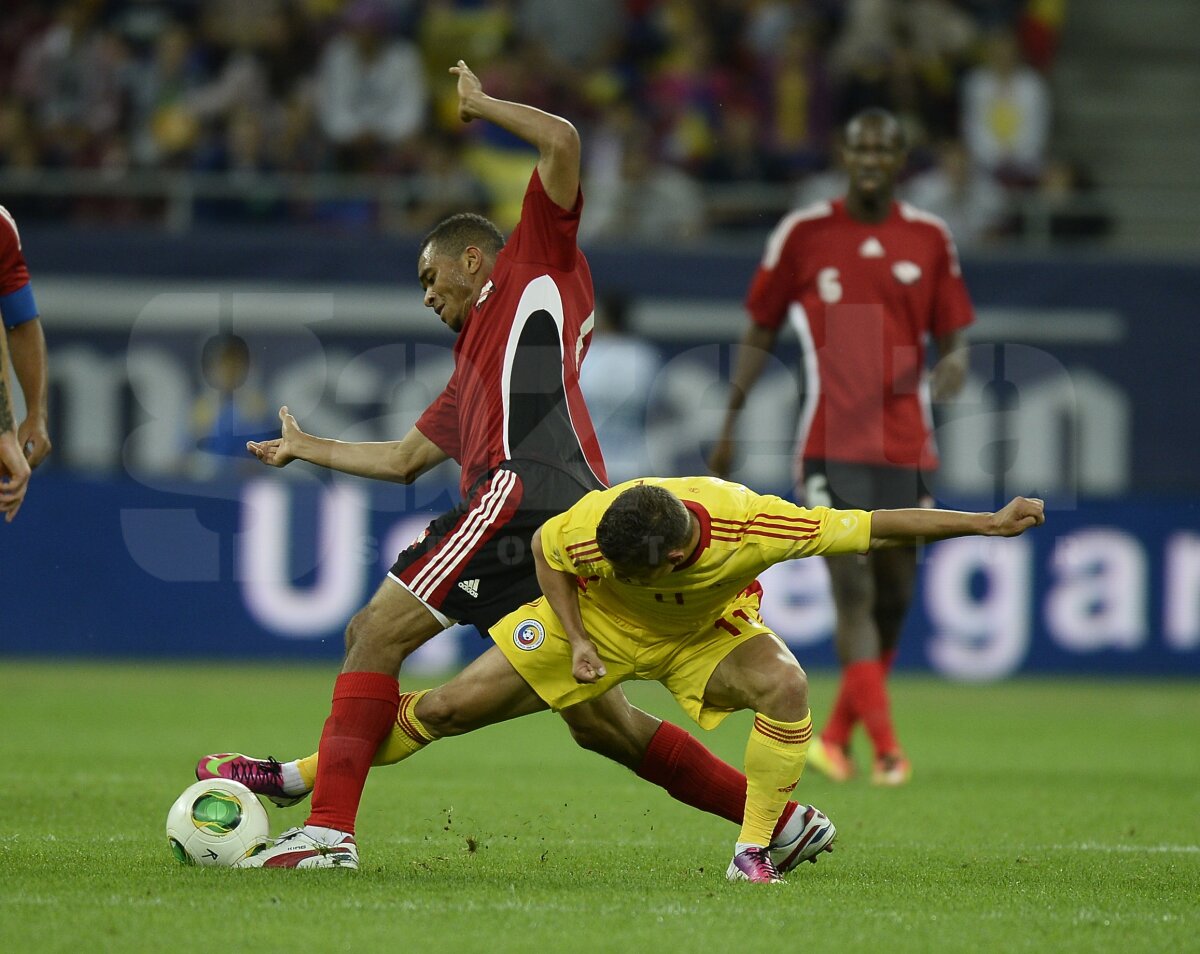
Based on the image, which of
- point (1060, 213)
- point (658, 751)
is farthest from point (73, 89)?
point (658, 751)

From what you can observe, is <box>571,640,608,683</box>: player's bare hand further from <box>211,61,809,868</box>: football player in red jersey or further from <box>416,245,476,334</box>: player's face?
<box>416,245,476,334</box>: player's face

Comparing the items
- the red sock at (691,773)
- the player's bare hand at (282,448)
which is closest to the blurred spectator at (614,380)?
the player's bare hand at (282,448)

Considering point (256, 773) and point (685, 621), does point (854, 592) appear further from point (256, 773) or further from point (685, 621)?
point (256, 773)

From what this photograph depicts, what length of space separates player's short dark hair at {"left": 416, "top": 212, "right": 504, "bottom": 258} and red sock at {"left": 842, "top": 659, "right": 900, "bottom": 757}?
2.98 meters

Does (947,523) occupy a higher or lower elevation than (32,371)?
lower

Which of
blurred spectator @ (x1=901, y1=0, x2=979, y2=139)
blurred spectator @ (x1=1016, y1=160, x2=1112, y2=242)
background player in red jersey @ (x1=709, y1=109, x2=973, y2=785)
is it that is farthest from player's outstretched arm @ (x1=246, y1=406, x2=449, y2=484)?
blurred spectator @ (x1=901, y1=0, x2=979, y2=139)

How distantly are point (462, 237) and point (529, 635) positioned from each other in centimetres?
135

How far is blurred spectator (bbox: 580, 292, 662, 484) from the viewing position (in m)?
11.7

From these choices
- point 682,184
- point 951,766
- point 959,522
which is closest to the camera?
point 959,522

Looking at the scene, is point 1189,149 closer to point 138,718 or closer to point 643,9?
point 643,9

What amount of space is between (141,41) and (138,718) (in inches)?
287

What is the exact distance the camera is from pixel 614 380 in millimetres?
11789

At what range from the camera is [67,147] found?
14.6 meters

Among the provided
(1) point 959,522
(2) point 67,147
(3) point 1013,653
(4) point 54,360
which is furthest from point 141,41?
(1) point 959,522
